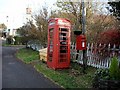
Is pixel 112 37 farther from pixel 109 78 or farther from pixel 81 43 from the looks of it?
pixel 109 78

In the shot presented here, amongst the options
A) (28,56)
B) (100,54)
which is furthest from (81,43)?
(28,56)

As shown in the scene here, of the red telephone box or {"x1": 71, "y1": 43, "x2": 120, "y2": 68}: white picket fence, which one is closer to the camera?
{"x1": 71, "y1": 43, "x2": 120, "y2": 68}: white picket fence

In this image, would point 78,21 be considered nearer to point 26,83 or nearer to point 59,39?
point 59,39

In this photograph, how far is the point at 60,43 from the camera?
13.7 meters

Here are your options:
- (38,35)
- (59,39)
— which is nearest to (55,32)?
(59,39)

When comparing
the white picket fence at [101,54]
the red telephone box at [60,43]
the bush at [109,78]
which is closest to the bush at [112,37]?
the white picket fence at [101,54]

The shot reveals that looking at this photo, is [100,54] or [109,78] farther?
[100,54]

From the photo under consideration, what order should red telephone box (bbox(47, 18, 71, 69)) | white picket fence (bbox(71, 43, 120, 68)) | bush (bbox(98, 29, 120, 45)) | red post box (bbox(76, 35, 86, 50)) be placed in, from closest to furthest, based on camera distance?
white picket fence (bbox(71, 43, 120, 68)), red post box (bbox(76, 35, 86, 50)), bush (bbox(98, 29, 120, 45)), red telephone box (bbox(47, 18, 71, 69))

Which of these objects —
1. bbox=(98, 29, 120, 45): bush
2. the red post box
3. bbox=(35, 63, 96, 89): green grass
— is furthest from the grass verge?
bbox=(98, 29, 120, 45): bush

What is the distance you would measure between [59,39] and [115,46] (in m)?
2.88

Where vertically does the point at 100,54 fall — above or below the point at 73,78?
above

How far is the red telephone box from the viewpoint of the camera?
13570mm

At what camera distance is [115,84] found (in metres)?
8.51

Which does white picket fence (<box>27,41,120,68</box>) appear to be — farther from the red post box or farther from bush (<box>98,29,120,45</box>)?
the red post box
